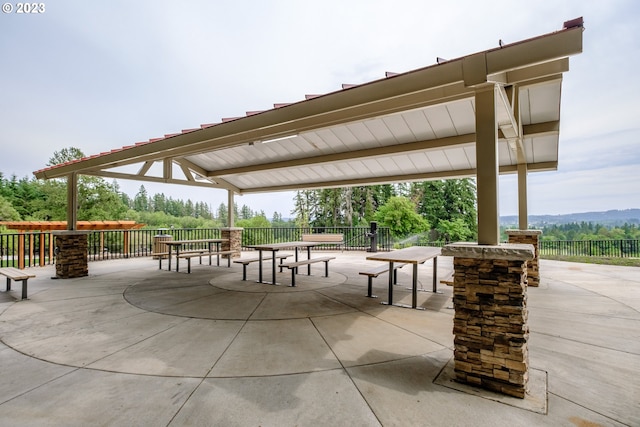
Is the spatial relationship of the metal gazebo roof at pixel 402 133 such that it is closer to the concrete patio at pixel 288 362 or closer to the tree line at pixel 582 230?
the concrete patio at pixel 288 362

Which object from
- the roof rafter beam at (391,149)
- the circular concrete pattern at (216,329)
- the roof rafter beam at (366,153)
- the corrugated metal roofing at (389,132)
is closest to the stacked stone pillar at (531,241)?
the corrugated metal roofing at (389,132)

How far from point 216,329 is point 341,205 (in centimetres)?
2512

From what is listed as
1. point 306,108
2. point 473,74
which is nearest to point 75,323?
point 306,108

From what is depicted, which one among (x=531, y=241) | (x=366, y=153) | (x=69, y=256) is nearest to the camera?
(x=531, y=241)

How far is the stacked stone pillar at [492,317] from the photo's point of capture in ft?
6.62

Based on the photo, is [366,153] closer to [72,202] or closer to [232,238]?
[232,238]

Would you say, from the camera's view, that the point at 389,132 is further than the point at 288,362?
Yes

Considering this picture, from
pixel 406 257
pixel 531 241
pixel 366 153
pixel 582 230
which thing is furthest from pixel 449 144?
pixel 582 230

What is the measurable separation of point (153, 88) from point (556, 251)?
41310 mm

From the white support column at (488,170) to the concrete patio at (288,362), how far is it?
1185mm

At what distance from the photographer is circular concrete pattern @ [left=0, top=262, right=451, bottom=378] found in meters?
2.52

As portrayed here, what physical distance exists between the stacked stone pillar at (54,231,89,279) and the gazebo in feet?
0.54

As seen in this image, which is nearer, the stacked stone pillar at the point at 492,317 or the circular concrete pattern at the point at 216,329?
the stacked stone pillar at the point at 492,317

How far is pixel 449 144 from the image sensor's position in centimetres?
524
